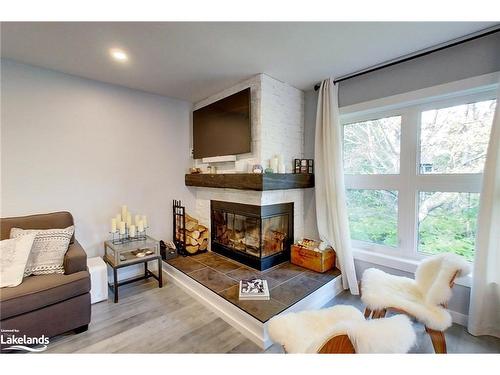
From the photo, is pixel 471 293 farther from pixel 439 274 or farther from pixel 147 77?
pixel 147 77

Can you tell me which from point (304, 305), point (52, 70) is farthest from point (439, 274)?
point (52, 70)

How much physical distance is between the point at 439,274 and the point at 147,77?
3152 mm

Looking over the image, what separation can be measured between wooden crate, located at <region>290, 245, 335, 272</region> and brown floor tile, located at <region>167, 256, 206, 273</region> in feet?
3.60

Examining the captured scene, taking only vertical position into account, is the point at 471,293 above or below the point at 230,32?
below

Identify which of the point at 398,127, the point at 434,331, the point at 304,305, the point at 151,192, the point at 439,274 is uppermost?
the point at 398,127

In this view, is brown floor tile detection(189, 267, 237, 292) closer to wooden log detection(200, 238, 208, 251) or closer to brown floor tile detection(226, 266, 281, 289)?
brown floor tile detection(226, 266, 281, 289)

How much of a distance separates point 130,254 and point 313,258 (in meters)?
2.05

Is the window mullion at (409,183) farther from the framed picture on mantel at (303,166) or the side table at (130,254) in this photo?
the side table at (130,254)

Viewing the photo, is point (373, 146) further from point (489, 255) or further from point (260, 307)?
point (260, 307)

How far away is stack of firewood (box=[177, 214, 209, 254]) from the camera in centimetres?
312

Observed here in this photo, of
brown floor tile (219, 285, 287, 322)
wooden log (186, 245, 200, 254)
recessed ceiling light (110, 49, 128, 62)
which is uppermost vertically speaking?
recessed ceiling light (110, 49, 128, 62)

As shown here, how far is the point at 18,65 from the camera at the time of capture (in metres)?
2.22

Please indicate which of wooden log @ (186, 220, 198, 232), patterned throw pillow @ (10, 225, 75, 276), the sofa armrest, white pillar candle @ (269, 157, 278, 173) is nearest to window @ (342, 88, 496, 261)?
white pillar candle @ (269, 157, 278, 173)
